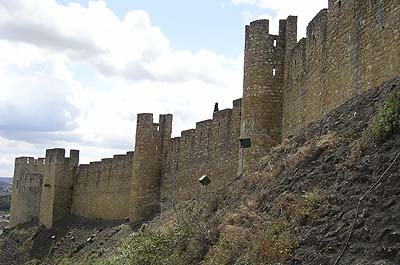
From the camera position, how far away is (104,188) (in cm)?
3697

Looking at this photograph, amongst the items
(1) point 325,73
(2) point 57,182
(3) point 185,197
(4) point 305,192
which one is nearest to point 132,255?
(4) point 305,192

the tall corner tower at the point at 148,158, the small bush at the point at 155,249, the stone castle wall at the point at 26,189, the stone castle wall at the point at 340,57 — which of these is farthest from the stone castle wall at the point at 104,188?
the small bush at the point at 155,249

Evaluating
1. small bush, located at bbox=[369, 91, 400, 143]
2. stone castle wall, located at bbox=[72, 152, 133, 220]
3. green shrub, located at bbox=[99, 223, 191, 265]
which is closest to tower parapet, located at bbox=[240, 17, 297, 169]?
green shrub, located at bbox=[99, 223, 191, 265]

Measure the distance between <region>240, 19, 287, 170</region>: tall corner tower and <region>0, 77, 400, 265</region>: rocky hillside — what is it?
21.1 feet

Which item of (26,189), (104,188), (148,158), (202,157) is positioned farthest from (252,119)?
(26,189)

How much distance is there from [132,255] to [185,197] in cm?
1402

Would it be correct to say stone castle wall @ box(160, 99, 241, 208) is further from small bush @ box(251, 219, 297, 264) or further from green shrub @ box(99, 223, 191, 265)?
small bush @ box(251, 219, 297, 264)

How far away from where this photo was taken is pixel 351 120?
34.8ft

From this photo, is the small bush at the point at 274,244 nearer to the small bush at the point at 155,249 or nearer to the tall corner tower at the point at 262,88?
the small bush at the point at 155,249

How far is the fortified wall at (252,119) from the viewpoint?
13263 mm

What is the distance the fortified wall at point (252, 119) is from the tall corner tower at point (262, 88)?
0.11 feet

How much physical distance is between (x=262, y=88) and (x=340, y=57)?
5.61 meters

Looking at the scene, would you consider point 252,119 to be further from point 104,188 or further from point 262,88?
point 104,188

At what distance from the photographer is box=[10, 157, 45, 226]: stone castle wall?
45.8 m
